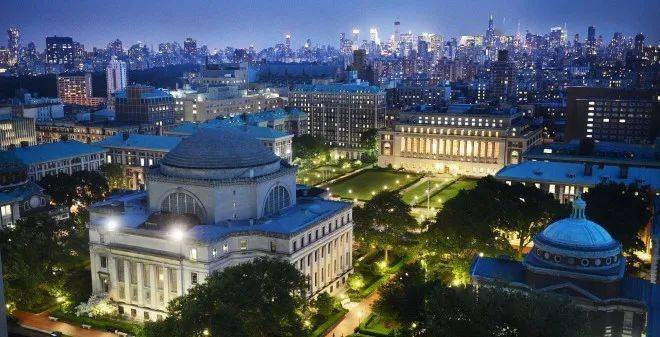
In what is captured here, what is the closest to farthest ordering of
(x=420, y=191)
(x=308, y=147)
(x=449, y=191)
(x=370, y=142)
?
1. (x=420, y=191)
2. (x=449, y=191)
3. (x=308, y=147)
4. (x=370, y=142)

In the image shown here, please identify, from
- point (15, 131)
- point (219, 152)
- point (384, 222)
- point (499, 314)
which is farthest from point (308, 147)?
point (499, 314)

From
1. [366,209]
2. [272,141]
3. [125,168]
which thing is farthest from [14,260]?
[272,141]

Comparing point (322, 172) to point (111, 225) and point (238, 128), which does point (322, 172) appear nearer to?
point (238, 128)

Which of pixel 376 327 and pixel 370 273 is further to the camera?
pixel 370 273

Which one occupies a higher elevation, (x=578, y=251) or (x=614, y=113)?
(x=614, y=113)

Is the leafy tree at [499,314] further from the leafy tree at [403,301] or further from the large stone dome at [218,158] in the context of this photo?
the large stone dome at [218,158]

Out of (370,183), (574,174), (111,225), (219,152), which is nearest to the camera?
(111,225)

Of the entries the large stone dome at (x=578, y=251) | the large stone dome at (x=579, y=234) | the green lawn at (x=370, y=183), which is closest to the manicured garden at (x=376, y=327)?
the large stone dome at (x=578, y=251)
